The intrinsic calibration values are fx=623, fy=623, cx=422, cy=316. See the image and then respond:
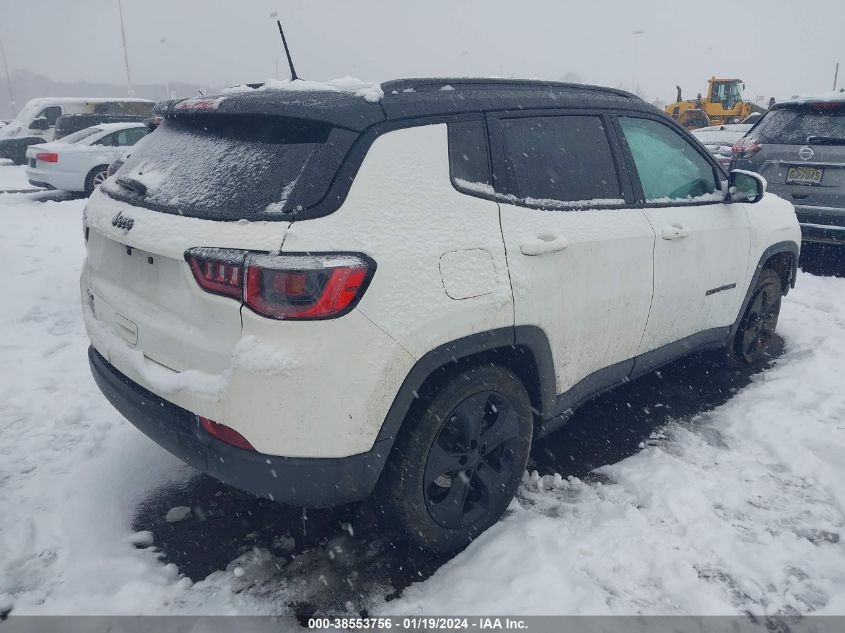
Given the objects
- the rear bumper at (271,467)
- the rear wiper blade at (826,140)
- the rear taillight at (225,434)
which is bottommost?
the rear bumper at (271,467)

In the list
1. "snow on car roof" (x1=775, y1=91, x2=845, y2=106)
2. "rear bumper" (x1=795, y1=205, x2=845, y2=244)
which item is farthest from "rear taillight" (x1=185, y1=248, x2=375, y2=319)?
"snow on car roof" (x1=775, y1=91, x2=845, y2=106)

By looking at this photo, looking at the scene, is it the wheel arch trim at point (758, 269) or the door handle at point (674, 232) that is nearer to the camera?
the door handle at point (674, 232)

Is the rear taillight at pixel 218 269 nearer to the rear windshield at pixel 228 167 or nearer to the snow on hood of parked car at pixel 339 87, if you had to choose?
the rear windshield at pixel 228 167

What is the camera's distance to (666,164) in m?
3.59

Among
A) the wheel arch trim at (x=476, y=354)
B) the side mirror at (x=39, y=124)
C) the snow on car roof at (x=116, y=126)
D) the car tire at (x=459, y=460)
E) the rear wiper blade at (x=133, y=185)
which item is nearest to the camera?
the wheel arch trim at (x=476, y=354)

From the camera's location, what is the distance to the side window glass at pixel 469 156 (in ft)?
8.03

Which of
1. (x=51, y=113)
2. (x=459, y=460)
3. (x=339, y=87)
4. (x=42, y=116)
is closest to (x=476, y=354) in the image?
(x=459, y=460)

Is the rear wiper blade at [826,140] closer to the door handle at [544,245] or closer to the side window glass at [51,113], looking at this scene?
the door handle at [544,245]

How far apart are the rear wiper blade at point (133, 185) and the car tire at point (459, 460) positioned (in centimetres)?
139

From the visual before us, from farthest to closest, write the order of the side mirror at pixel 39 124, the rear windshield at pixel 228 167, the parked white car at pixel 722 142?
the side mirror at pixel 39 124, the parked white car at pixel 722 142, the rear windshield at pixel 228 167

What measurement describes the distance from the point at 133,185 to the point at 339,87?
94 cm

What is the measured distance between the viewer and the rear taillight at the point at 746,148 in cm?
686

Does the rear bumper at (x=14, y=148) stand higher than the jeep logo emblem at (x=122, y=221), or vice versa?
the jeep logo emblem at (x=122, y=221)

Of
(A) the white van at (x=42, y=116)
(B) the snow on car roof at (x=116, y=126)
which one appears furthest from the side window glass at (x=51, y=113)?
(B) the snow on car roof at (x=116, y=126)
